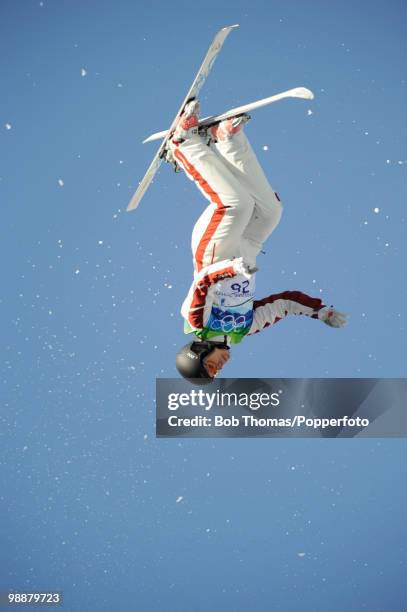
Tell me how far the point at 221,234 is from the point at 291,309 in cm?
58

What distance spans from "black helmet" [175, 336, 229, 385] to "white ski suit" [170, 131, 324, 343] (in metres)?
0.03

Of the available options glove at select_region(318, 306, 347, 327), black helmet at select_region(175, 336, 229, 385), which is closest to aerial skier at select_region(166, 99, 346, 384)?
black helmet at select_region(175, 336, 229, 385)

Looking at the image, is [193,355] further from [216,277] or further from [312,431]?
[312,431]

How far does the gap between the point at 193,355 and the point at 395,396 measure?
108cm

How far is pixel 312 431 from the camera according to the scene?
4.24 m

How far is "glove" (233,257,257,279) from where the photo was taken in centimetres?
329

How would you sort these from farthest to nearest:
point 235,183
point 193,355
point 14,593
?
point 14,593 < point 193,355 < point 235,183

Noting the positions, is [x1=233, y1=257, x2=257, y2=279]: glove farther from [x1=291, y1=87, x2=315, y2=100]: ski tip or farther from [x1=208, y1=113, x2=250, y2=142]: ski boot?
[x1=291, y1=87, x2=315, y2=100]: ski tip

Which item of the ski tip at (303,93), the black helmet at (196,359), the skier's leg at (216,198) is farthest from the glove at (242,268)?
the ski tip at (303,93)

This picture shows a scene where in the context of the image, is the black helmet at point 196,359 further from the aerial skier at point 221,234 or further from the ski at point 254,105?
the ski at point 254,105

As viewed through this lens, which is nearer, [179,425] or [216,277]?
[216,277]

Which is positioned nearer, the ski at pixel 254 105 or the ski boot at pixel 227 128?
the ski at pixel 254 105

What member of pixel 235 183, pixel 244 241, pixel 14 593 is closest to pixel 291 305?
pixel 244 241

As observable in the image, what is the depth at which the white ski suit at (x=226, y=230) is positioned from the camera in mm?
3395
